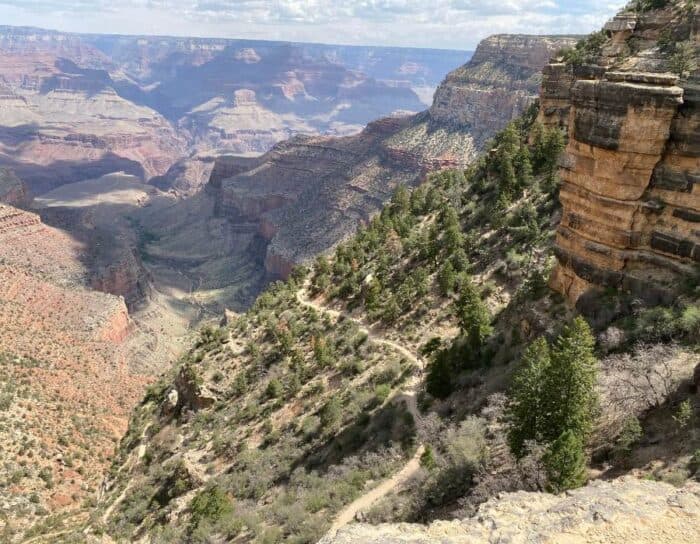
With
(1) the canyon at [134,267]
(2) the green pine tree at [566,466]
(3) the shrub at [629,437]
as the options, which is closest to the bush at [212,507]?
(1) the canyon at [134,267]

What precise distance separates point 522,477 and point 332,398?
17.1m

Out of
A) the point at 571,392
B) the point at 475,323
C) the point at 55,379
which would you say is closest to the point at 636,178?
the point at 475,323

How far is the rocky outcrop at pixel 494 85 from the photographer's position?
111500 mm

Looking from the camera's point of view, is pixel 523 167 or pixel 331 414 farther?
pixel 523 167

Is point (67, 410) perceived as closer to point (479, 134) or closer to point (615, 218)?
point (615, 218)

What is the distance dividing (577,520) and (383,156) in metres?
125

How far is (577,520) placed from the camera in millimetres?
12758

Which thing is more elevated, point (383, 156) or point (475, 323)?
point (475, 323)

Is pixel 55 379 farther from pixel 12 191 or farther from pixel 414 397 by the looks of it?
pixel 12 191

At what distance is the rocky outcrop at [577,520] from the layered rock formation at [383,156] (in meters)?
94.0

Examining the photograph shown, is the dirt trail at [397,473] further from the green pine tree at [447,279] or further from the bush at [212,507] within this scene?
the bush at [212,507]

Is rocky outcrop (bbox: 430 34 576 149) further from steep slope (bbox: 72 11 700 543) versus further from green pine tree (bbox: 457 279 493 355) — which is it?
green pine tree (bbox: 457 279 493 355)

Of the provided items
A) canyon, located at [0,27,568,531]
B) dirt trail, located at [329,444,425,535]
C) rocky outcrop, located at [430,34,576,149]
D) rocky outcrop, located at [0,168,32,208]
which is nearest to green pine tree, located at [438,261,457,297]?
dirt trail, located at [329,444,425,535]

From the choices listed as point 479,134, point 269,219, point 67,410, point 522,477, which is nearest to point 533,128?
point 522,477
